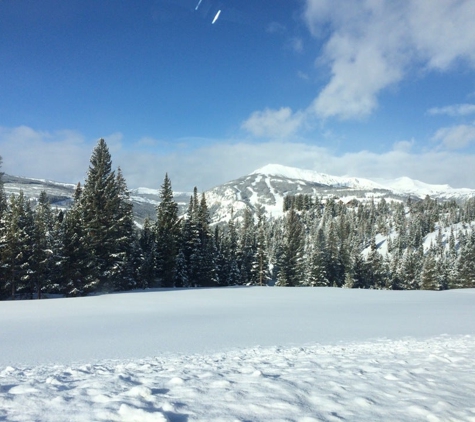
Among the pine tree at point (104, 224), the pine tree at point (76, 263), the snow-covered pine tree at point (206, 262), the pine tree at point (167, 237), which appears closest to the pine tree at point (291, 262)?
the snow-covered pine tree at point (206, 262)

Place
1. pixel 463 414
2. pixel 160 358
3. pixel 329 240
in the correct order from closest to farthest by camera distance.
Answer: pixel 463 414, pixel 160 358, pixel 329 240

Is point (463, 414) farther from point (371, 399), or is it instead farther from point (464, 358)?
point (464, 358)

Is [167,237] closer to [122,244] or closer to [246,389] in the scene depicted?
[122,244]

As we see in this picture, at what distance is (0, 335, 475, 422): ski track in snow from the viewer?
3.83 metres

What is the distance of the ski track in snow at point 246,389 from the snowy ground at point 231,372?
0.02m

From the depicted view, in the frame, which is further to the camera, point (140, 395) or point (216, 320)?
point (216, 320)

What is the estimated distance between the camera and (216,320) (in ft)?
42.4

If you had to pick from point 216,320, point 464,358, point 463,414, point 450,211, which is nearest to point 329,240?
point 216,320

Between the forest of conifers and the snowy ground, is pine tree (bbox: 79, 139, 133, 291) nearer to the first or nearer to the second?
the forest of conifers

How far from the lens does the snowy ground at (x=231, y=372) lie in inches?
156

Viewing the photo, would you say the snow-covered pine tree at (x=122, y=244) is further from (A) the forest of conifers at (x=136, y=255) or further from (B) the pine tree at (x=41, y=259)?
(B) the pine tree at (x=41, y=259)

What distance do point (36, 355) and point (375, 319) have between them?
1288 cm

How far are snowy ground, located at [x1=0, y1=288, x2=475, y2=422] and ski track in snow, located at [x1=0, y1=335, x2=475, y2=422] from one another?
0.7 inches

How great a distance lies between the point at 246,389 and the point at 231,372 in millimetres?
1037
